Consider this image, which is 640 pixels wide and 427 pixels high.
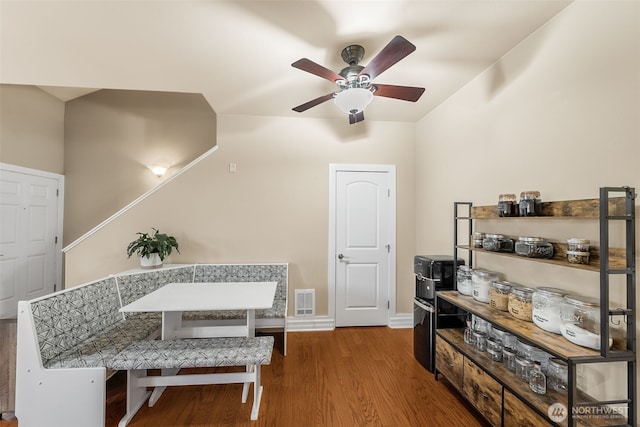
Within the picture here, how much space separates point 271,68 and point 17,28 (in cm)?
172

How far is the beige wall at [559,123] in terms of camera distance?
1.39 metres

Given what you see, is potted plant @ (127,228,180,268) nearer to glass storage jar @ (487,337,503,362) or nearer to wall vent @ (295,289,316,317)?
wall vent @ (295,289,316,317)

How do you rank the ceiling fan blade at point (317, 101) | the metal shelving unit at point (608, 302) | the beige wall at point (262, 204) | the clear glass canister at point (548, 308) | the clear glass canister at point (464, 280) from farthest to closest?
the beige wall at point (262, 204), the clear glass canister at point (464, 280), the ceiling fan blade at point (317, 101), the clear glass canister at point (548, 308), the metal shelving unit at point (608, 302)

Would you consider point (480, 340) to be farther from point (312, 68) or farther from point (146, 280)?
point (146, 280)

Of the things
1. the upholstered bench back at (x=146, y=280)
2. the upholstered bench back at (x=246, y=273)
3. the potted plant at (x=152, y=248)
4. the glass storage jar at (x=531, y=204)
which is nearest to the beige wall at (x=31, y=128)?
the potted plant at (x=152, y=248)

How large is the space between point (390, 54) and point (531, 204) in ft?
4.03

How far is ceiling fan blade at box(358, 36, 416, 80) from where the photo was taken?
148 cm

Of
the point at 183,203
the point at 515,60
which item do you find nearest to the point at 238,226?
the point at 183,203

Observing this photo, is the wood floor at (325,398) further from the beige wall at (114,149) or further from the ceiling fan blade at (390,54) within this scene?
the beige wall at (114,149)

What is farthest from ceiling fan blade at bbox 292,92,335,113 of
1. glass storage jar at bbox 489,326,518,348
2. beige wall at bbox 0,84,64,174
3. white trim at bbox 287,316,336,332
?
beige wall at bbox 0,84,64,174

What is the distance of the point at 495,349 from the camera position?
188 centimetres

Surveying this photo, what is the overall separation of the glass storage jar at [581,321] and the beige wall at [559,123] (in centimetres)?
17

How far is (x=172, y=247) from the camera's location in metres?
3.33

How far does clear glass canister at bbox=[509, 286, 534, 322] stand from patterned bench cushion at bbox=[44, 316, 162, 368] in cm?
262
